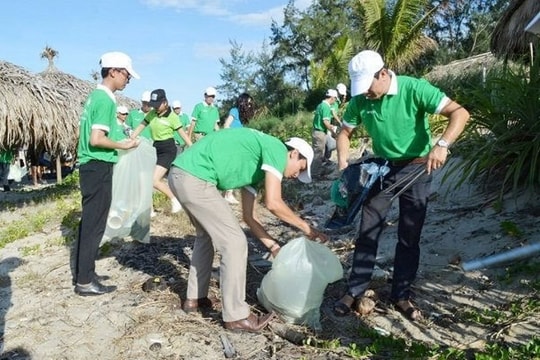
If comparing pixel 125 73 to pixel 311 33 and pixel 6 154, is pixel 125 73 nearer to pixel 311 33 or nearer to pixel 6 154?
pixel 6 154

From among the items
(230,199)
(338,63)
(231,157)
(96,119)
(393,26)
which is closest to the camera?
(231,157)

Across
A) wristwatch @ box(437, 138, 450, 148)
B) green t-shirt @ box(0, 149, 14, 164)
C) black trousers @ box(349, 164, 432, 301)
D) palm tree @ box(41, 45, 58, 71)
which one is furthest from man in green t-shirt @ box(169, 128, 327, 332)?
palm tree @ box(41, 45, 58, 71)

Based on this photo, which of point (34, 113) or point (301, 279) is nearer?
point (301, 279)

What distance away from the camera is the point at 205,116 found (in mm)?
9852

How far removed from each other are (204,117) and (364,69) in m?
6.62

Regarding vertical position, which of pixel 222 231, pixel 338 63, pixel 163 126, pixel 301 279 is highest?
pixel 338 63

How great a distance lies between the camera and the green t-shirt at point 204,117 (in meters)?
9.84

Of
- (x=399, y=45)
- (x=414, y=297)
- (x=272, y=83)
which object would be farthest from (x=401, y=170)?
(x=272, y=83)

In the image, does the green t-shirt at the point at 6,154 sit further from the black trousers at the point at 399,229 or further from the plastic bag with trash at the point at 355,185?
the black trousers at the point at 399,229

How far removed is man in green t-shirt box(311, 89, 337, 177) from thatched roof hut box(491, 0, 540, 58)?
2.91m

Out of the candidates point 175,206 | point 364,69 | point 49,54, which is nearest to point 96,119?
point 364,69

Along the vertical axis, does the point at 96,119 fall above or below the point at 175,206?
above

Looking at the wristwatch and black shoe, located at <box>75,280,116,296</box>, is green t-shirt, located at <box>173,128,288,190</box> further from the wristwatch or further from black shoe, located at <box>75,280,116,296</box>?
black shoe, located at <box>75,280,116,296</box>

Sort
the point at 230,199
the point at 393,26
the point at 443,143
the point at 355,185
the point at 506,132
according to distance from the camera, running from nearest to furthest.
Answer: the point at 443,143 → the point at 355,185 → the point at 506,132 → the point at 230,199 → the point at 393,26
